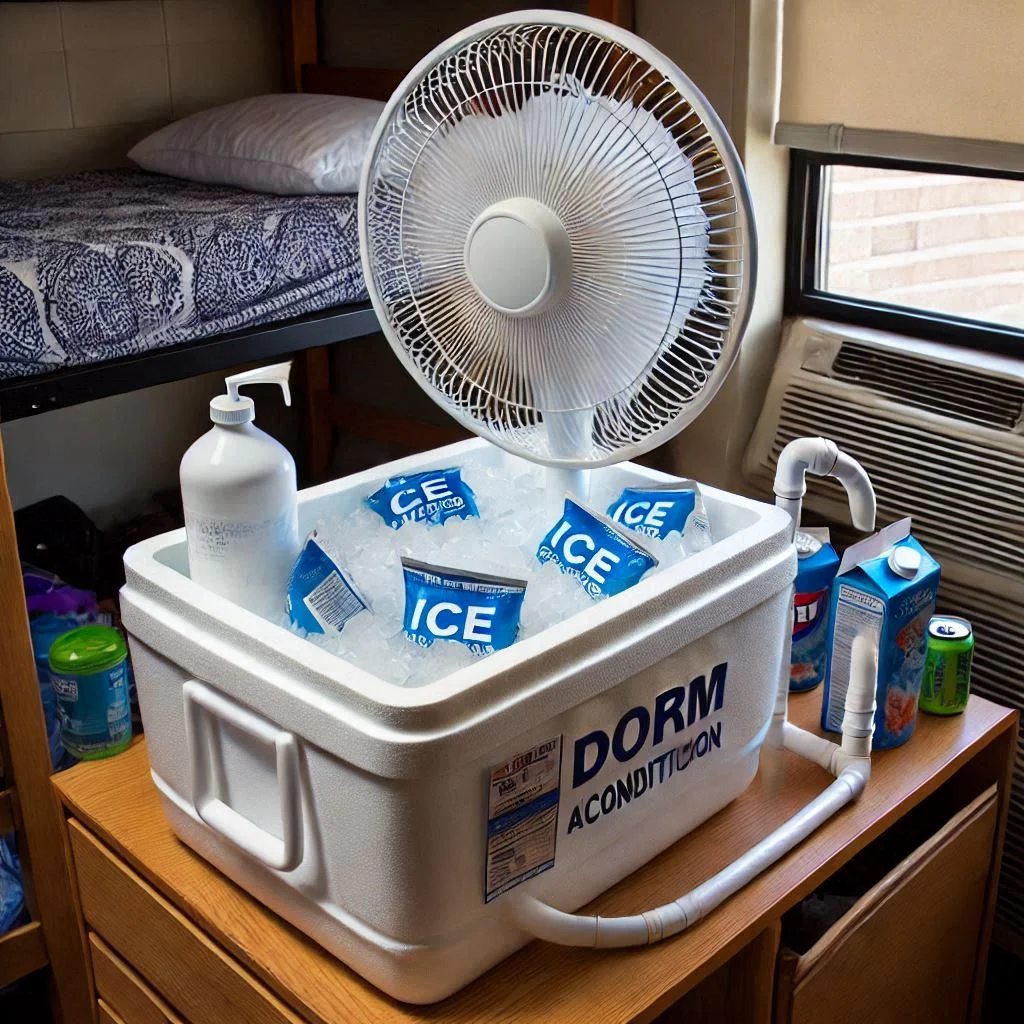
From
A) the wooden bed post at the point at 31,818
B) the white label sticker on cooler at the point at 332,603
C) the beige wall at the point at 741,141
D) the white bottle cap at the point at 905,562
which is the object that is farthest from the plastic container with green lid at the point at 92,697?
the beige wall at the point at 741,141

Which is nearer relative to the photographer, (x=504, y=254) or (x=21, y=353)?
(x=504, y=254)

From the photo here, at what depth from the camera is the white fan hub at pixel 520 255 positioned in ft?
2.85

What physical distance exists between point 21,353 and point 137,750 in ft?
2.02

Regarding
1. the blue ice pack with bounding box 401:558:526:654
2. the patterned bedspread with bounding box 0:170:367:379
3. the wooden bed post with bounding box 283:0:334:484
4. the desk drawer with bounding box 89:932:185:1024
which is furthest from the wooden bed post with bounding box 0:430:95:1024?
the wooden bed post with bounding box 283:0:334:484

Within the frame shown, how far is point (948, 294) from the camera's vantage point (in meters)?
1.76

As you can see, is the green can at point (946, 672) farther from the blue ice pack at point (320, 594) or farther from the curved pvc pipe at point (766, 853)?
the blue ice pack at point (320, 594)

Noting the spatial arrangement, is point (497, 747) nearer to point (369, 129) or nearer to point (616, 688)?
point (616, 688)

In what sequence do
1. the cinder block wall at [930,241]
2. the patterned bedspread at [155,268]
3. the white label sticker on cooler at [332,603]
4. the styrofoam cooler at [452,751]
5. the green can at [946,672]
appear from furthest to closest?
the cinder block wall at [930,241]
the patterned bedspread at [155,268]
the green can at [946,672]
the white label sticker on cooler at [332,603]
the styrofoam cooler at [452,751]

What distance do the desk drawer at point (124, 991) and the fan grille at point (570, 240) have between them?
0.62 metres

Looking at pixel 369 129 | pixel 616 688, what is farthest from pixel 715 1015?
pixel 369 129

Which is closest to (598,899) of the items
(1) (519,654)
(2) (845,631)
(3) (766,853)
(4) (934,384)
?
(3) (766,853)

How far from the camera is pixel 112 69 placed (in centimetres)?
246

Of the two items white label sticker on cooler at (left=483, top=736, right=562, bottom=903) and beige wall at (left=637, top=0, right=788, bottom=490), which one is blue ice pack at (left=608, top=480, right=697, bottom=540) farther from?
beige wall at (left=637, top=0, right=788, bottom=490)

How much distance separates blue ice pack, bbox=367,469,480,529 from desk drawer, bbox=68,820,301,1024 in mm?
406
